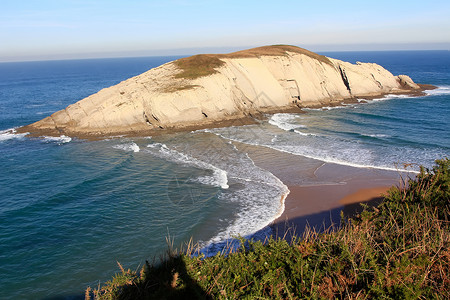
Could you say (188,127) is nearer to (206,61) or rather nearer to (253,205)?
(206,61)

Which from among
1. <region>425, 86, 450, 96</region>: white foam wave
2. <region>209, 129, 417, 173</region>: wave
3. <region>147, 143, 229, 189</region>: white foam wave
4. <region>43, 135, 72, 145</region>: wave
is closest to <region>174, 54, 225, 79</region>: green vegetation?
<region>147, 143, 229, 189</region>: white foam wave

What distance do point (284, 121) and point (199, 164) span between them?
16.8 metres

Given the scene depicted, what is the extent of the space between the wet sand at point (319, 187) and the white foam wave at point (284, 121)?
9.29 metres

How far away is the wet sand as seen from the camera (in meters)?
15.3

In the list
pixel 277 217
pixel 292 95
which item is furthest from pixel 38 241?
pixel 292 95

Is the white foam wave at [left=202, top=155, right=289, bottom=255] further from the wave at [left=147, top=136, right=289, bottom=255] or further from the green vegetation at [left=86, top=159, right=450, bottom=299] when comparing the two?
the green vegetation at [left=86, top=159, right=450, bottom=299]

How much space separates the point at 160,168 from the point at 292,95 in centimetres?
2786

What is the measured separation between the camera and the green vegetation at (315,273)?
19.1 ft

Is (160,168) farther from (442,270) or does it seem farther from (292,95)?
(292,95)

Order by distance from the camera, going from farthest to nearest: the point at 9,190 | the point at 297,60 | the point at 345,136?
the point at 297,60
the point at 345,136
the point at 9,190

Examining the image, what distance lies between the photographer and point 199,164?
76.0ft

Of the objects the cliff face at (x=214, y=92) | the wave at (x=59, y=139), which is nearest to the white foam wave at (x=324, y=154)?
the cliff face at (x=214, y=92)

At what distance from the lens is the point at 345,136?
97.0 feet

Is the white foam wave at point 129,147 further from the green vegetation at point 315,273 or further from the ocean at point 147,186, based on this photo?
the green vegetation at point 315,273
